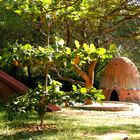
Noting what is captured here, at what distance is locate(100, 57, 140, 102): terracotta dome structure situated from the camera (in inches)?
806

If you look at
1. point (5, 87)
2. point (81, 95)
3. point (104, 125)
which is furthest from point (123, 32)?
point (81, 95)

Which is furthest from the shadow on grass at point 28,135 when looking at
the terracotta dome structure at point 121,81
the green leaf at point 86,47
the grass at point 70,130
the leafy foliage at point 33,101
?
the terracotta dome structure at point 121,81

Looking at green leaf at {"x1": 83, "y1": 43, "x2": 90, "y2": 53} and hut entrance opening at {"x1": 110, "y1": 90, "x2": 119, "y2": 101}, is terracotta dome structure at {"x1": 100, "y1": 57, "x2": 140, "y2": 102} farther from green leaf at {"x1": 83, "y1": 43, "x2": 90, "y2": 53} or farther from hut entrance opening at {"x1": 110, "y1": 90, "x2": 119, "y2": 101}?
green leaf at {"x1": 83, "y1": 43, "x2": 90, "y2": 53}

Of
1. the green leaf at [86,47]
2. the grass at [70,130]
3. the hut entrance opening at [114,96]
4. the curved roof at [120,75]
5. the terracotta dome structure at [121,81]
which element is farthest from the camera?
the hut entrance opening at [114,96]

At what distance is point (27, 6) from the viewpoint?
752 centimetres

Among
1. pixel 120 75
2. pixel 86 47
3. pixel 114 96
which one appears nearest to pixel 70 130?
pixel 86 47

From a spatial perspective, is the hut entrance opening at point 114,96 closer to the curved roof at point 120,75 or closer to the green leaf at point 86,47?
the curved roof at point 120,75

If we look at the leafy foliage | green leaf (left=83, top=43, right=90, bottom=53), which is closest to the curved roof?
the leafy foliage

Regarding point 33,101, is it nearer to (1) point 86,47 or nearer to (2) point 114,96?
(1) point 86,47

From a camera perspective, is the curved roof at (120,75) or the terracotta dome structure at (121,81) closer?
the terracotta dome structure at (121,81)

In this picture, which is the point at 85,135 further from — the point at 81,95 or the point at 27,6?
the point at 27,6

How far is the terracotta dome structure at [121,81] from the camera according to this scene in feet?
67.2

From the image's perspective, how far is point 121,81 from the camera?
20.6m

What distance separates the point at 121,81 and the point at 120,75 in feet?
1.21
